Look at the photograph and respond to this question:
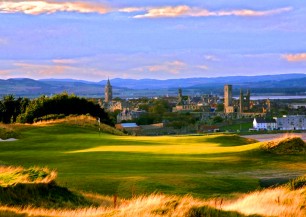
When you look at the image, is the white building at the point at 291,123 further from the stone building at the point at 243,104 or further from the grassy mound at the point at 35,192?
the grassy mound at the point at 35,192

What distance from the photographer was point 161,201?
9.54m

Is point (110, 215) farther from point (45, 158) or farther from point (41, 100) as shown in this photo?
point (41, 100)

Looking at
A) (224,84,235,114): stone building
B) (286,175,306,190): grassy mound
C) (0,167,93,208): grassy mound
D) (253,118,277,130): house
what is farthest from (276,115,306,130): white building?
(0,167,93,208): grassy mound

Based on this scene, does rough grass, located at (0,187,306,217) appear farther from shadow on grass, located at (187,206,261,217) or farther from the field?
the field

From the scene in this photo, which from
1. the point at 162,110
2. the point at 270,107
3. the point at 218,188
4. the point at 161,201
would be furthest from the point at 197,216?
the point at 270,107

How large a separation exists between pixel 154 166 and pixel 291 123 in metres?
102

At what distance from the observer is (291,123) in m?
118

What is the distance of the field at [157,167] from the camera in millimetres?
15383

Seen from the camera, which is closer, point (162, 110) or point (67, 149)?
point (67, 149)

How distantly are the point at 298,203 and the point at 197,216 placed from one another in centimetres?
250

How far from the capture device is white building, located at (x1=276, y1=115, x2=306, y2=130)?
116m

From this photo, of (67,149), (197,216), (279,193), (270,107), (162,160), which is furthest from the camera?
(270,107)

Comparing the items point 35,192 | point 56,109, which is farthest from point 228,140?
point 56,109

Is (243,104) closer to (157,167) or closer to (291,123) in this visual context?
(291,123)
